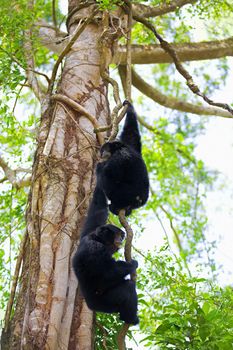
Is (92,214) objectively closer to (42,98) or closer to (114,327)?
(114,327)

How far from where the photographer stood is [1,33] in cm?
761

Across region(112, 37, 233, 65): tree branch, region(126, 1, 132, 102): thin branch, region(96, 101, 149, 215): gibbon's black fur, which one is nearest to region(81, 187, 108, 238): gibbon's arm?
region(96, 101, 149, 215): gibbon's black fur

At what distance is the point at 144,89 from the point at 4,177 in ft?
10.4

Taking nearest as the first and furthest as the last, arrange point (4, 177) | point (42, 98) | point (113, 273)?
point (113, 273)
point (42, 98)
point (4, 177)

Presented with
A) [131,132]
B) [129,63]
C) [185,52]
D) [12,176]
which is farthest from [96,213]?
[185,52]

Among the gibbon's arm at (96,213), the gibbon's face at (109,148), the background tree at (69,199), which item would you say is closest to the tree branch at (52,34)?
the background tree at (69,199)

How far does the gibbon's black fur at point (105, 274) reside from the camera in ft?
16.9

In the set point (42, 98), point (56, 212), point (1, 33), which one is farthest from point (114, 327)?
point (1, 33)

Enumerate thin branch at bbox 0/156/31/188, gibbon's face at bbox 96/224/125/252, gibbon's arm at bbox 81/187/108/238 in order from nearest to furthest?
gibbon's face at bbox 96/224/125/252 → gibbon's arm at bbox 81/187/108/238 → thin branch at bbox 0/156/31/188

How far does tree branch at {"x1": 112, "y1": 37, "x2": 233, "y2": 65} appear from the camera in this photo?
32.4 feet

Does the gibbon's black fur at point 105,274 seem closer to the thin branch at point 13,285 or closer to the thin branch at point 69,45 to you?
the thin branch at point 13,285

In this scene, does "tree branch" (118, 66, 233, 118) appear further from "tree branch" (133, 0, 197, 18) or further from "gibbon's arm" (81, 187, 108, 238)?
"gibbon's arm" (81, 187, 108, 238)

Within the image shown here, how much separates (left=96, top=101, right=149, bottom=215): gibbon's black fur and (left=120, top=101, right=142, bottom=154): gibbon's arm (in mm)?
473

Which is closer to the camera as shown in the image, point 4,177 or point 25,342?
point 25,342
